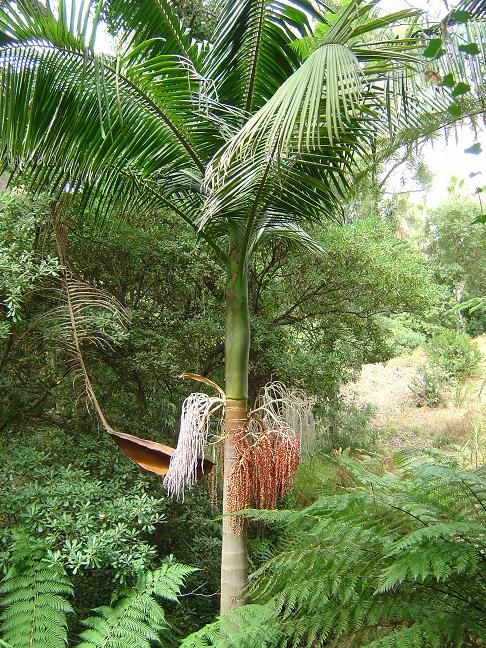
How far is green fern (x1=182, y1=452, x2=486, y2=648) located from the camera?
6.27 feet

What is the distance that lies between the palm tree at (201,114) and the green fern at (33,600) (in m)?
0.90

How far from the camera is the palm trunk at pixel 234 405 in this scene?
2.86 metres

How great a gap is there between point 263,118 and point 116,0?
1366 millimetres

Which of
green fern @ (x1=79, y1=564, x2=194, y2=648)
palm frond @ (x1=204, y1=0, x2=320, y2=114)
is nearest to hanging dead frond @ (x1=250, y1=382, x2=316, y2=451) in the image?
green fern @ (x1=79, y1=564, x2=194, y2=648)

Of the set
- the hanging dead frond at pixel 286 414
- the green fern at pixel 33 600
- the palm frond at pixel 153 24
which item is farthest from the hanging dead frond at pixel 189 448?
the palm frond at pixel 153 24

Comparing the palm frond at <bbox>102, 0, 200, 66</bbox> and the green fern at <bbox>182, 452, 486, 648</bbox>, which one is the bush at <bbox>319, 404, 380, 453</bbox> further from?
the palm frond at <bbox>102, 0, 200, 66</bbox>

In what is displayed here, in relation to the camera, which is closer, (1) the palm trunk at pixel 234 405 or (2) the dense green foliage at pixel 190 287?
(2) the dense green foliage at pixel 190 287

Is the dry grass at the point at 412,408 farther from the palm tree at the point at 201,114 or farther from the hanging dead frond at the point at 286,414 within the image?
the palm tree at the point at 201,114

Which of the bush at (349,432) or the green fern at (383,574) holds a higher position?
the bush at (349,432)

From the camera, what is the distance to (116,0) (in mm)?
2766

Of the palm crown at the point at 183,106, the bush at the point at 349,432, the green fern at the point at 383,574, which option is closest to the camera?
the green fern at the point at 383,574

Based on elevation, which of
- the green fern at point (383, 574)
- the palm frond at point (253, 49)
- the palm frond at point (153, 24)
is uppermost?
the palm frond at point (153, 24)

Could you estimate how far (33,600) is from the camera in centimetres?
297

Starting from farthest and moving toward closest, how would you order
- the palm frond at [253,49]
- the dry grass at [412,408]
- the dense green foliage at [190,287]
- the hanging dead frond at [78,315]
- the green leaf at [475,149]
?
1. the dry grass at [412,408]
2. the hanging dead frond at [78,315]
3. the palm frond at [253,49]
4. the dense green foliage at [190,287]
5. the green leaf at [475,149]
